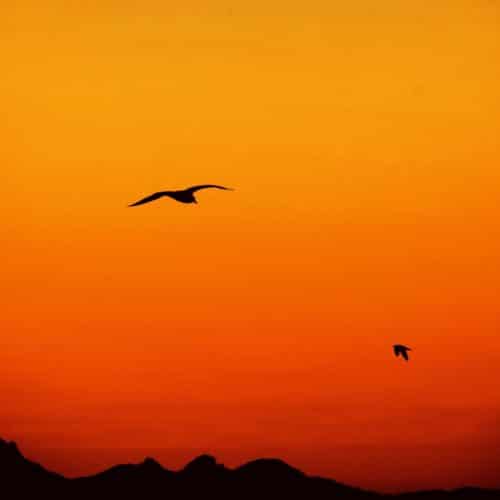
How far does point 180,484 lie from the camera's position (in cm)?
17738

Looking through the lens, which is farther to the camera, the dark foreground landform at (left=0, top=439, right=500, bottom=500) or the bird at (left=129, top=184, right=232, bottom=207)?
the dark foreground landform at (left=0, top=439, right=500, bottom=500)

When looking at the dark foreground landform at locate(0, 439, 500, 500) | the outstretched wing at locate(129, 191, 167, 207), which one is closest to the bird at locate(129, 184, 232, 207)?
the outstretched wing at locate(129, 191, 167, 207)

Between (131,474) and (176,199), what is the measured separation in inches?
5544

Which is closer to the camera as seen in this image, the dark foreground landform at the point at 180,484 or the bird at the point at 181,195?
the bird at the point at 181,195

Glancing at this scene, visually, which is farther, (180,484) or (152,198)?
(180,484)

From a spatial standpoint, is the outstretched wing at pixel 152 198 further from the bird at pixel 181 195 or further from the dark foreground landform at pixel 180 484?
the dark foreground landform at pixel 180 484

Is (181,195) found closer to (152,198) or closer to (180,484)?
(152,198)

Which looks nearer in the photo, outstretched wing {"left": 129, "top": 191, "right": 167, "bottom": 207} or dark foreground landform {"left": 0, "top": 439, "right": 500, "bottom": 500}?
outstretched wing {"left": 129, "top": 191, "right": 167, "bottom": 207}

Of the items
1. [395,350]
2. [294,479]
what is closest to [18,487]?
[294,479]

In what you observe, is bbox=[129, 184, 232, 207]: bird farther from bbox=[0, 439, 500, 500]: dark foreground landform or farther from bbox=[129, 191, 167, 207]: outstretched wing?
bbox=[0, 439, 500, 500]: dark foreground landform

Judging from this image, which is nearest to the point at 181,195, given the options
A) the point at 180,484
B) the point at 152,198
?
the point at 152,198

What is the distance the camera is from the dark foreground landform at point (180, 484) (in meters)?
167

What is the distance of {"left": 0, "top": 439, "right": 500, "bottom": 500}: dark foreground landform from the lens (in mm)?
167438

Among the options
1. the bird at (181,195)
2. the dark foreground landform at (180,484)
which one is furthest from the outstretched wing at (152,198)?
the dark foreground landform at (180,484)
